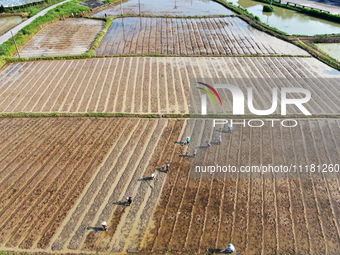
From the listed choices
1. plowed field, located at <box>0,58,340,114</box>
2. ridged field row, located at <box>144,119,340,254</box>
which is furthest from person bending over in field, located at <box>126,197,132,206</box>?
plowed field, located at <box>0,58,340,114</box>

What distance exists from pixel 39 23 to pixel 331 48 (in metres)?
34.0

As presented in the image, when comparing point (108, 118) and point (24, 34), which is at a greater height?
point (24, 34)

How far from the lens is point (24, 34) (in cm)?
2955

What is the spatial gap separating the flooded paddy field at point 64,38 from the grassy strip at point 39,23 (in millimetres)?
582

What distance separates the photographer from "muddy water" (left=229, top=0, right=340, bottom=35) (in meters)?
32.1

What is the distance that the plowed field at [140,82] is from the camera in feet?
A: 60.1

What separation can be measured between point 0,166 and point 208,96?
534 inches

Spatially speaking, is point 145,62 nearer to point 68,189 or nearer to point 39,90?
point 39,90

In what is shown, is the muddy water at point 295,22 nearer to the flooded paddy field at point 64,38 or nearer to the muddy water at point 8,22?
the flooded paddy field at point 64,38

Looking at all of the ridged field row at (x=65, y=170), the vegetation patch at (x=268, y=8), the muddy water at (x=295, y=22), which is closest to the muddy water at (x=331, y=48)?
the muddy water at (x=295, y=22)

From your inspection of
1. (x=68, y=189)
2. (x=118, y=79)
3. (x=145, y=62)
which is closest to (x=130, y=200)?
(x=68, y=189)

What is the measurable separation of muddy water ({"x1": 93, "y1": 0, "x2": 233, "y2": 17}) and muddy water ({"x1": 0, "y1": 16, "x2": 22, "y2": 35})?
10.6 metres

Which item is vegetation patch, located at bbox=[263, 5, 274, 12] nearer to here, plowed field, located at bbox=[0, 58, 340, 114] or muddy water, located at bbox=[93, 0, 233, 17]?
muddy water, located at bbox=[93, 0, 233, 17]

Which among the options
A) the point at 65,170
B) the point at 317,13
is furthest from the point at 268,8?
the point at 65,170
